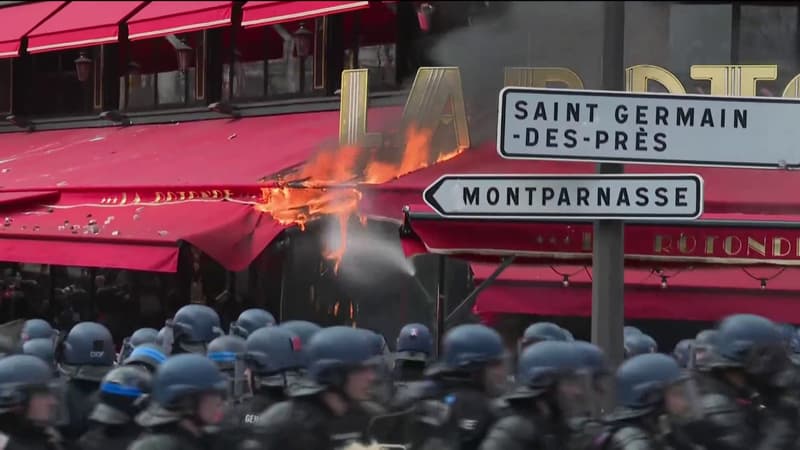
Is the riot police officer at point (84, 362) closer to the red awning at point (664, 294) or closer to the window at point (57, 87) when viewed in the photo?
the red awning at point (664, 294)

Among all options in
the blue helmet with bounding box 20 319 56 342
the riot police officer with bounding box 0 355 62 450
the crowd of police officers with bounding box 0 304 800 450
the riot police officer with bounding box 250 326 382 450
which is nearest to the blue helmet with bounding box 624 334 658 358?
the crowd of police officers with bounding box 0 304 800 450

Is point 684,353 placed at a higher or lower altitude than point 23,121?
lower

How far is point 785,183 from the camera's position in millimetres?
10906

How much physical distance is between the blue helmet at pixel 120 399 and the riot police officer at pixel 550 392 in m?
1.62

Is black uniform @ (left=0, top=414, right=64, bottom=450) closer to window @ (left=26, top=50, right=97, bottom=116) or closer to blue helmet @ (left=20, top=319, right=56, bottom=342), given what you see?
blue helmet @ (left=20, top=319, right=56, bottom=342)

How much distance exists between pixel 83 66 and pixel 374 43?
5.47 meters

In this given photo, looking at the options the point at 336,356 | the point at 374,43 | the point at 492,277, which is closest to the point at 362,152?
the point at 492,277

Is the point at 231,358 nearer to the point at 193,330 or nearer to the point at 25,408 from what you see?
the point at 193,330

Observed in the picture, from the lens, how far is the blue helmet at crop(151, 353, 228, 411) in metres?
4.80

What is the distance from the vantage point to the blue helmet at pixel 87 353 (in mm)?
7305

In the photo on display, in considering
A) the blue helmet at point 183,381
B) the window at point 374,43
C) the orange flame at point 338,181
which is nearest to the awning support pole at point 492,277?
the orange flame at point 338,181

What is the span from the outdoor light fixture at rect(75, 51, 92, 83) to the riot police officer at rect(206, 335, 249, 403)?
11.2 meters

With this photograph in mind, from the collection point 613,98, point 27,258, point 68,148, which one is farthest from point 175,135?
point 613,98

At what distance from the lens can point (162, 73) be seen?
17.5m
